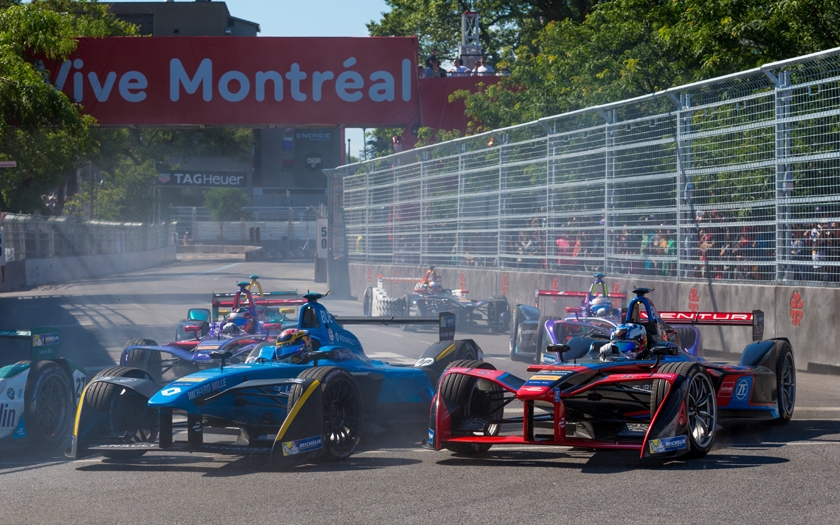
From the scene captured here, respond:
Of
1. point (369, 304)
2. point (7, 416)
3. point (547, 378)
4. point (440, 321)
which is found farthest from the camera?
point (369, 304)

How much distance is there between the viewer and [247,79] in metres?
23.0

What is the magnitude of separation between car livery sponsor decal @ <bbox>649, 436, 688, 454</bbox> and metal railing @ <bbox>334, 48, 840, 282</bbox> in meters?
6.37

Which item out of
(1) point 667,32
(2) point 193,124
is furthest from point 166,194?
(1) point 667,32

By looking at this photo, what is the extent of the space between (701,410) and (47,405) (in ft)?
17.4

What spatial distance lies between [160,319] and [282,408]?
523 inches

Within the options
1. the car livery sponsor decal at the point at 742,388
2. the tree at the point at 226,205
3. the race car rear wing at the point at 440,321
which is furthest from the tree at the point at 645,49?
the tree at the point at 226,205

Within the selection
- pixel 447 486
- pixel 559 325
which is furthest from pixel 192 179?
pixel 447 486

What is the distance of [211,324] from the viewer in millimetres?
12969

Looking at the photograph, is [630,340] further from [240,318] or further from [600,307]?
[240,318]

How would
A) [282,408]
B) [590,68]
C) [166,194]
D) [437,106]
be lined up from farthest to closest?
[166,194] → [437,106] → [590,68] → [282,408]

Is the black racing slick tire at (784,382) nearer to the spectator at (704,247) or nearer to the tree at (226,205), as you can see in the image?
the spectator at (704,247)

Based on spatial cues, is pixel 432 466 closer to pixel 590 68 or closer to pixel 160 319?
pixel 160 319

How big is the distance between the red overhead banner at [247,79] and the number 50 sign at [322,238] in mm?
9422

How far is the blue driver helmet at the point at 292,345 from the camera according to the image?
838 cm
